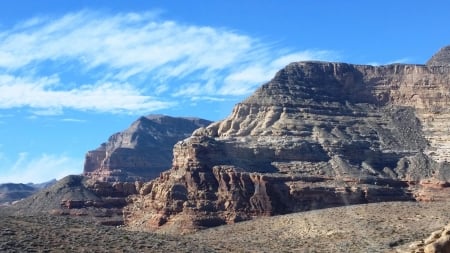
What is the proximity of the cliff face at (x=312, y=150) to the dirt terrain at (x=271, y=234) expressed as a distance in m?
25.3

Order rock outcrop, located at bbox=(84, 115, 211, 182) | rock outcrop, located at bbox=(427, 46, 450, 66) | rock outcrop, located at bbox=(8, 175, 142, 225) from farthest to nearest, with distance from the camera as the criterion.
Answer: rock outcrop, located at bbox=(84, 115, 211, 182), rock outcrop, located at bbox=(427, 46, 450, 66), rock outcrop, located at bbox=(8, 175, 142, 225)

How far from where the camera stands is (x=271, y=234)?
45875 millimetres

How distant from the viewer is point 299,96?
109438 mm

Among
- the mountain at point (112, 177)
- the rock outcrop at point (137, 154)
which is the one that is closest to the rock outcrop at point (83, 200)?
the mountain at point (112, 177)

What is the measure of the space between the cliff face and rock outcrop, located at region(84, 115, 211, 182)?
153 feet

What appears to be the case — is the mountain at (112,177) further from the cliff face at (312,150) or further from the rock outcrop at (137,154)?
the cliff face at (312,150)

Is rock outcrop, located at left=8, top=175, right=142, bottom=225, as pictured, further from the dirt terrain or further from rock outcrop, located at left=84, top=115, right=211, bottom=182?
the dirt terrain

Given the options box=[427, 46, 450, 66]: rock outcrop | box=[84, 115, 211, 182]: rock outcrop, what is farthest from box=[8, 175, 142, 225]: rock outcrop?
box=[427, 46, 450, 66]: rock outcrop

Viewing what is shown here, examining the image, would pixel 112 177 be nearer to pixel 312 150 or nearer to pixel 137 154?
pixel 137 154

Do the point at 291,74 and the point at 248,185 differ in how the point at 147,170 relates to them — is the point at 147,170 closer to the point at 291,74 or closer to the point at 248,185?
the point at 291,74

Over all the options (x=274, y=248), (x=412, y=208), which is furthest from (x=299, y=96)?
(x=274, y=248)

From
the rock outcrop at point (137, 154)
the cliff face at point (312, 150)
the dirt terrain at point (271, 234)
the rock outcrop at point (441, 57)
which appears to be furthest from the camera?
the rock outcrop at point (137, 154)

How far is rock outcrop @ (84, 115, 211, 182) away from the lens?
155625 millimetres

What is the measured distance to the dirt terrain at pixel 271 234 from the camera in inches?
1209
